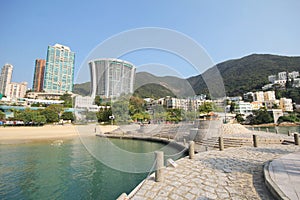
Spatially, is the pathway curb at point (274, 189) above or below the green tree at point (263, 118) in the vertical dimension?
below

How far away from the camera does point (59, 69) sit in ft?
258

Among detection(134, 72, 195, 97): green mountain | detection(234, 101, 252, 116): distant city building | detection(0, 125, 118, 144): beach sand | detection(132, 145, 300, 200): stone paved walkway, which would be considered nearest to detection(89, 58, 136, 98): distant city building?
detection(134, 72, 195, 97): green mountain

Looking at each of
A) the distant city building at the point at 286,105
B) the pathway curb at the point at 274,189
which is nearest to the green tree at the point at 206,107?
the pathway curb at the point at 274,189

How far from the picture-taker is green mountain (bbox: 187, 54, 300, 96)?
301 feet

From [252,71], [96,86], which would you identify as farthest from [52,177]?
[252,71]

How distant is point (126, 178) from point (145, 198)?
13.3 ft

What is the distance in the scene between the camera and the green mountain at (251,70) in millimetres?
91875

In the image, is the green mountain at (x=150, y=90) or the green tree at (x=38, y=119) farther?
the green tree at (x=38, y=119)

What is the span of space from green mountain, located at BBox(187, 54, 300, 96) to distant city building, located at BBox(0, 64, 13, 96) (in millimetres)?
118707

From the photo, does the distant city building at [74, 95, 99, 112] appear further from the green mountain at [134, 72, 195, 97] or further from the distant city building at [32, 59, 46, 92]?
the distant city building at [32, 59, 46, 92]

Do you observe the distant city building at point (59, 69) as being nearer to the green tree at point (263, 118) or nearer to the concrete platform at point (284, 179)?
the green tree at point (263, 118)

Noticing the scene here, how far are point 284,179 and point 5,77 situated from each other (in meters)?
117

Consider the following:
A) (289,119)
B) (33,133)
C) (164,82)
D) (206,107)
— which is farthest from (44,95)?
(289,119)

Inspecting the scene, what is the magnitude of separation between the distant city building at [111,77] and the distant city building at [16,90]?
103 m
